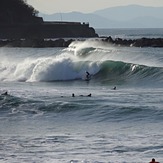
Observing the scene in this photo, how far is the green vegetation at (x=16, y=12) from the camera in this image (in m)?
115

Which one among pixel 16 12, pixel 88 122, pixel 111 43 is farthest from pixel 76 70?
pixel 16 12

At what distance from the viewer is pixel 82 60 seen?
123 feet

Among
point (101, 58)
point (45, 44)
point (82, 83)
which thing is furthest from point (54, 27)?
Answer: point (82, 83)

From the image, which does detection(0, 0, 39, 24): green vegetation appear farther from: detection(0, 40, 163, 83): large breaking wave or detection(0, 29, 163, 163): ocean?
detection(0, 29, 163, 163): ocean

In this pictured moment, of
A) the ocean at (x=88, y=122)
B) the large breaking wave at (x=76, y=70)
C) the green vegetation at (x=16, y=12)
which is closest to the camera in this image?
the ocean at (x=88, y=122)

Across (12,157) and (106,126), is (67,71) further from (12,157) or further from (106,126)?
(12,157)

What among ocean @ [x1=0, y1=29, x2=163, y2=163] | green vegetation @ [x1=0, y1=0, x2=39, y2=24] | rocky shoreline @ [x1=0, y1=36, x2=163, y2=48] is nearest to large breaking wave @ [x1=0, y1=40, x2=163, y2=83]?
ocean @ [x1=0, y1=29, x2=163, y2=163]

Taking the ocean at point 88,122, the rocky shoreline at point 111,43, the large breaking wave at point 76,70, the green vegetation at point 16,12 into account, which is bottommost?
the ocean at point 88,122

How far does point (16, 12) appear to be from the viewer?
117m

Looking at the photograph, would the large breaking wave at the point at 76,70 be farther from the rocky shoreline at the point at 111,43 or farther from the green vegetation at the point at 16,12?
the green vegetation at the point at 16,12

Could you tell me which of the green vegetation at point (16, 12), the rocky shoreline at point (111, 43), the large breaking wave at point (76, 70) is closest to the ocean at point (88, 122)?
the large breaking wave at point (76, 70)

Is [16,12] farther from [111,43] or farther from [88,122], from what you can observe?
[88,122]

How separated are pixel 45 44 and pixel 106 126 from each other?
2356 inches

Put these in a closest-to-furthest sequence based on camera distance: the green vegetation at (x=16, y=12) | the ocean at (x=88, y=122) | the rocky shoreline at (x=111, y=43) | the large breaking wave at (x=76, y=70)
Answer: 1. the ocean at (x=88, y=122)
2. the large breaking wave at (x=76, y=70)
3. the rocky shoreline at (x=111, y=43)
4. the green vegetation at (x=16, y=12)
